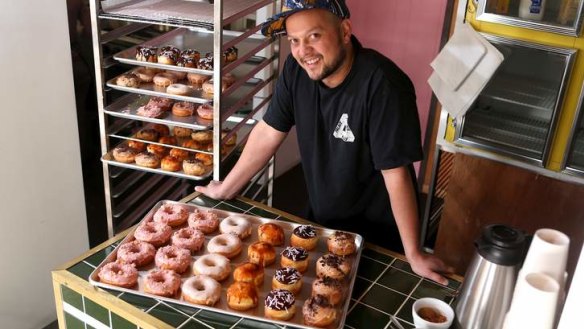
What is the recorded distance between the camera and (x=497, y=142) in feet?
8.46

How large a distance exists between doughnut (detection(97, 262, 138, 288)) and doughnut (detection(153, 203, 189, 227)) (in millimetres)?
263

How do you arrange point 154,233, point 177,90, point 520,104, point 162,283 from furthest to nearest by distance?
1. point 520,104
2. point 177,90
3. point 154,233
4. point 162,283

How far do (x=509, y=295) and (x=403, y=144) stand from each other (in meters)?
0.61

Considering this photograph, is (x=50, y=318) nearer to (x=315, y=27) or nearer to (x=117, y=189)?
(x=117, y=189)

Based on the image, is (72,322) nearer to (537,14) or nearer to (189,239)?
(189,239)

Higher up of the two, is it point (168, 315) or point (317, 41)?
point (317, 41)

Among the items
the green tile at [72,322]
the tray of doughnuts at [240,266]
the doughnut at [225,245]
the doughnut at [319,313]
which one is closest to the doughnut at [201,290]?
the tray of doughnuts at [240,266]

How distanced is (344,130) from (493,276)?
2.56 feet

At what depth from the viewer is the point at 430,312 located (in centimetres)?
138

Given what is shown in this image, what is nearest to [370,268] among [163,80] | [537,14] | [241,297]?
[241,297]

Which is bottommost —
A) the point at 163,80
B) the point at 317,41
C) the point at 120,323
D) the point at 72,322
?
the point at 72,322

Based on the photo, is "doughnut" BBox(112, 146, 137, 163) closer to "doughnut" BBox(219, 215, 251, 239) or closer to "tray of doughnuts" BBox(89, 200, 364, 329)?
"tray of doughnuts" BBox(89, 200, 364, 329)

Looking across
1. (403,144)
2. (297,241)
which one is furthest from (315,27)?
(297,241)

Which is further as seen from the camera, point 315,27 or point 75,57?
point 75,57
